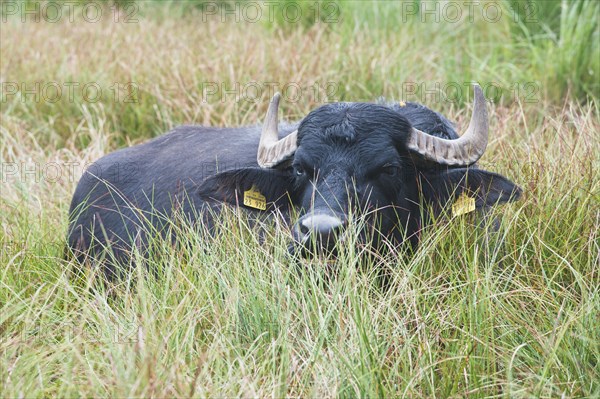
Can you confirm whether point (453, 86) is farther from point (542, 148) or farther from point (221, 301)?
point (221, 301)

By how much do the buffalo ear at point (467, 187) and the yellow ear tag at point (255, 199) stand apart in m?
0.89

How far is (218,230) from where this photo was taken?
513 cm

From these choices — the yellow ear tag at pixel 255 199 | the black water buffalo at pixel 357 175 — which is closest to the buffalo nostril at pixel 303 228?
the black water buffalo at pixel 357 175

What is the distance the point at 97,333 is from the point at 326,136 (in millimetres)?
1613

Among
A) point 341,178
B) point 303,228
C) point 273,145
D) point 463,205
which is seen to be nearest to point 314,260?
point 303,228

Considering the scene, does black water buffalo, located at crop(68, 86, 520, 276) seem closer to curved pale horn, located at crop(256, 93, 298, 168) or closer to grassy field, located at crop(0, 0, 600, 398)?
curved pale horn, located at crop(256, 93, 298, 168)

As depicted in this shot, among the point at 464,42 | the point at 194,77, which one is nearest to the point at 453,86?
the point at 464,42

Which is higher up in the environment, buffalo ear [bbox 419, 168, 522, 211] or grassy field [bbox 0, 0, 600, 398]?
buffalo ear [bbox 419, 168, 522, 211]

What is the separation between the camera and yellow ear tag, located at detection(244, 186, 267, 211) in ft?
16.5

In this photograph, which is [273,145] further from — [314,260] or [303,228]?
[314,260]

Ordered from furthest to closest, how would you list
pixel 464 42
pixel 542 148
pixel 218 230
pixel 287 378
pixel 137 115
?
pixel 464 42, pixel 137 115, pixel 542 148, pixel 218 230, pixel 287 378

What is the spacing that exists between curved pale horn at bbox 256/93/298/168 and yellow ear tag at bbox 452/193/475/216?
3.03 feet

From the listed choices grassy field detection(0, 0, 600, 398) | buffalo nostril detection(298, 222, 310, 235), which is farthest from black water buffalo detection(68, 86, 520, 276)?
grassy field detection(0, 0, 600, 398)

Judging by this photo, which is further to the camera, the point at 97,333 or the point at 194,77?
the point at 194,77
